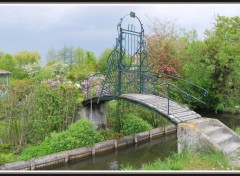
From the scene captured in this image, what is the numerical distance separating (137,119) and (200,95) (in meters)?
9.10

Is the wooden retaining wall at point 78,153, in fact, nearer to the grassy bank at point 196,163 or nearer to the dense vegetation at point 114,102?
the dense vegetation at point 114,102

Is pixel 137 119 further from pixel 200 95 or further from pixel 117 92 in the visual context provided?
pixel 200 95

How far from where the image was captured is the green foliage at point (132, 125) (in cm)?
1619

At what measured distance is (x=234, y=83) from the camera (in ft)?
76.9

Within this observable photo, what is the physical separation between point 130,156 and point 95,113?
9.37 ft

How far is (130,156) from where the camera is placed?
560 inches

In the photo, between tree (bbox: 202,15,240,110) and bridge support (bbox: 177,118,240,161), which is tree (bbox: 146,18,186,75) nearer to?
tree (bbox: 202,15,240,110)

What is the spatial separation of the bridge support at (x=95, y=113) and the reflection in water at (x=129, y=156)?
69.4 inches

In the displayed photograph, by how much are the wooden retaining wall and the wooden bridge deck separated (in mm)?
2318

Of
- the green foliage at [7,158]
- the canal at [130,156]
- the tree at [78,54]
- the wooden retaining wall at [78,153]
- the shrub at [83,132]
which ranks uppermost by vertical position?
the tree at [78,54]

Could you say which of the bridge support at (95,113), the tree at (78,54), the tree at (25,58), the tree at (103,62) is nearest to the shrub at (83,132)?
the bridge support at (95,113)

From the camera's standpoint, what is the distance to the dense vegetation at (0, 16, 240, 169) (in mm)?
13539

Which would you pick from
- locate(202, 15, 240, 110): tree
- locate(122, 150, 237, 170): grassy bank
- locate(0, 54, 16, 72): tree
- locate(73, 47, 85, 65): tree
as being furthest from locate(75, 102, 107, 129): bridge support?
locate(73, 47, 85, 65): tree

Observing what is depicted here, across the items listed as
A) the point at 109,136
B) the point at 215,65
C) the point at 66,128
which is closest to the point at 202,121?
the point at 109,136
